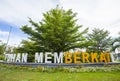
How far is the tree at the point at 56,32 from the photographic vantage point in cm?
1927

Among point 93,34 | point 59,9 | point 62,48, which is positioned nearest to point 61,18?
point 59,9

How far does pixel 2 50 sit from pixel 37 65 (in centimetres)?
3164

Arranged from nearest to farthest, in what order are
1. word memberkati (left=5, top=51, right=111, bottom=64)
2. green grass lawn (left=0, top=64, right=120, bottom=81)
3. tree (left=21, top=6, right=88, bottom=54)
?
1. green grass lawn (left=0, top=64, right=120, bottom=81)
2. word memberkati (left=5, top=51, right=111, bottom=64)
3. tree (left=21, top=6, right=88, bottom=54)

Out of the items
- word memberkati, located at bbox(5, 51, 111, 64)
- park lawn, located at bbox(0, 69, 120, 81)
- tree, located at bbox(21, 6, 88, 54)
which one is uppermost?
tree, located at bbox(21, 6, 88, 54)

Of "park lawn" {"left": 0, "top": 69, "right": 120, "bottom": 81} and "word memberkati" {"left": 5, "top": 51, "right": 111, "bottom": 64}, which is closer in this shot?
"park lawn" {"left": 0, "top": 69, "right": 120, "bottom": 81}

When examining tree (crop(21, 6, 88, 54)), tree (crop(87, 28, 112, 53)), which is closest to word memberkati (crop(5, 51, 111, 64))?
tree (crop(21, 6, 88, 54))

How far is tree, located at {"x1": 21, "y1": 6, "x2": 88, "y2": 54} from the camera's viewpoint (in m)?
19.3

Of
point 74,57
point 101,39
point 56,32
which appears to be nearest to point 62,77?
point 74,57

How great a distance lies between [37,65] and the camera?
15438 millimetres

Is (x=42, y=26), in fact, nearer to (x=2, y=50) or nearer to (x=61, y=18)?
(x=61, y=18)

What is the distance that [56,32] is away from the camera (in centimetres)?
1916

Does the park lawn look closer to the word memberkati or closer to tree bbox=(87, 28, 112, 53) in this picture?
the word memberkati

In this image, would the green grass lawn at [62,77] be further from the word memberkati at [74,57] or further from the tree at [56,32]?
the tree at [56,32]

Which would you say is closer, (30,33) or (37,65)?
(37,65)
